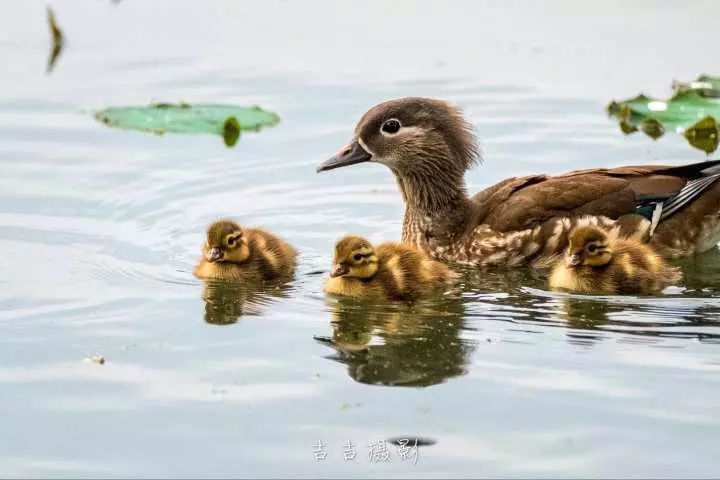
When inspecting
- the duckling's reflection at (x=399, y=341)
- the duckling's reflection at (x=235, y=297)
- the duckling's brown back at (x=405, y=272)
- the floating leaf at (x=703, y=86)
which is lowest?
the duckling's reflection at (x=399, y=341)

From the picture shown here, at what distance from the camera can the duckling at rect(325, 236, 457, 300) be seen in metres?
9.77

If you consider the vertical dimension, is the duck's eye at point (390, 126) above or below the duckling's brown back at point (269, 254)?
above

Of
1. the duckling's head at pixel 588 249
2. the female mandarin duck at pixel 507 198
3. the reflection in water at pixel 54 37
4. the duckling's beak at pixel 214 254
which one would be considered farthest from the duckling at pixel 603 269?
the reflection in water at pixel 54 37

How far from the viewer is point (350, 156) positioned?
1127 centimetres

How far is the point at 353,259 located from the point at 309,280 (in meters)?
0.73

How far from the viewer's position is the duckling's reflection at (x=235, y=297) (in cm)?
966

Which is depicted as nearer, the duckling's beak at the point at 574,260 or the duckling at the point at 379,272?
the duckling at the point at 379,272

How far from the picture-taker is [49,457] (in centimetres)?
763

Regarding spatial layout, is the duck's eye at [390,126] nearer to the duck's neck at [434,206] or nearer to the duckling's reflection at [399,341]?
the duck's neck at [434,206]

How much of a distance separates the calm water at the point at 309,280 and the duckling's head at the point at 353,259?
275 millimetres

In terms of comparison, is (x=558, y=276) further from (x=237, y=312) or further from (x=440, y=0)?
(x=440, y=0)

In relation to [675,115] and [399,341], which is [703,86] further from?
[399,341]

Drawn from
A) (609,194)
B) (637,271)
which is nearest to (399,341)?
(637,271)

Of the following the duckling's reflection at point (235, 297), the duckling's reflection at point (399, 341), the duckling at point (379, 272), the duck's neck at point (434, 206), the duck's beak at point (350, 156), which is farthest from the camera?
the duck's neck at point (434, 206)
